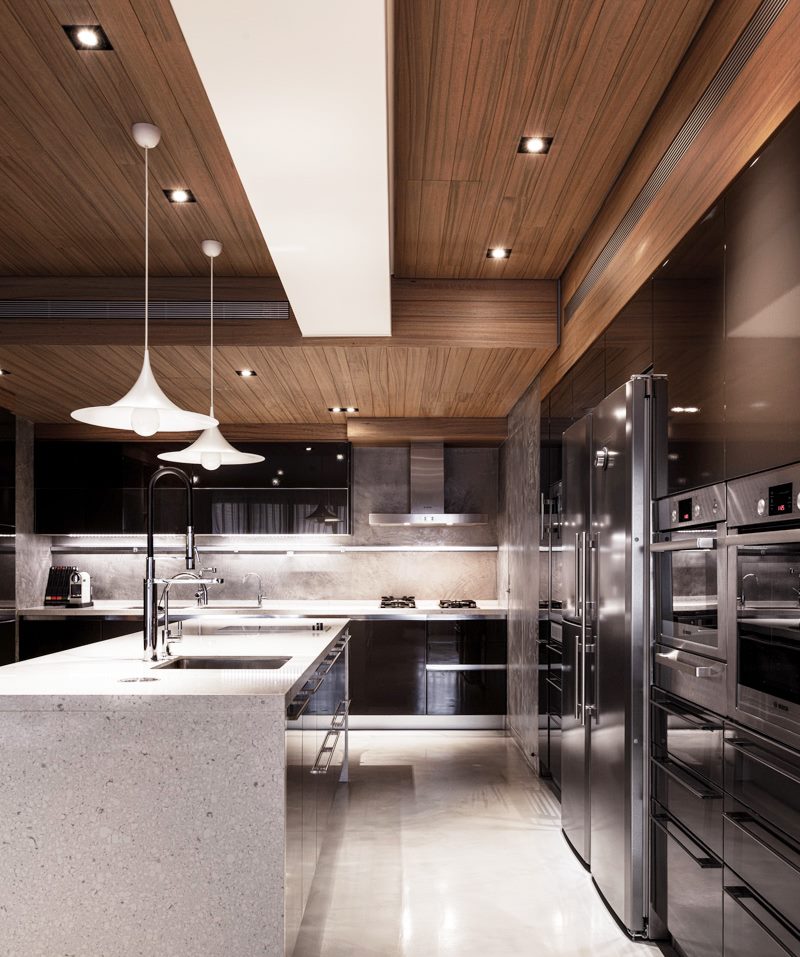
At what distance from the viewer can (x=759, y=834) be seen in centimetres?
183

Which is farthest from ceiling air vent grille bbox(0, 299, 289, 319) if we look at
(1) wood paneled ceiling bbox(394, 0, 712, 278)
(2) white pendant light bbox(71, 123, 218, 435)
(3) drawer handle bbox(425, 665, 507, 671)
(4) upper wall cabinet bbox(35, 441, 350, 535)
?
(3) drawer handle bbox(425, 665, 507, 671)

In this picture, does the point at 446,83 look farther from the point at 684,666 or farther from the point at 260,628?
the point at 260,628

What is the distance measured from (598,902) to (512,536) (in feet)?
9.81

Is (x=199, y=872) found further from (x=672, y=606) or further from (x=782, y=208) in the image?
(x=782, y=208)

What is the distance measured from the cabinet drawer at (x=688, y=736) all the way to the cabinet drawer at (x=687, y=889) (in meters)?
0.20

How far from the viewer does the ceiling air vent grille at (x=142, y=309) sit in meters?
4.05

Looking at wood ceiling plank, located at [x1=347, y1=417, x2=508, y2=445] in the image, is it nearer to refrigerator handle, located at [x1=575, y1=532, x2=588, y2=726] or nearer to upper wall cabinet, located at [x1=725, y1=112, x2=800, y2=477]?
refrigerator handle, located at [x1=575, y1=532, x2=588, y2=726]

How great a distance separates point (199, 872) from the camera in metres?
2.12

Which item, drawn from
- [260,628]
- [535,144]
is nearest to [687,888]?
[535,144]

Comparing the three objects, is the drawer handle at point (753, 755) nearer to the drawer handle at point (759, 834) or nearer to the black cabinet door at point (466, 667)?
the drawer handle at point (759, 834)

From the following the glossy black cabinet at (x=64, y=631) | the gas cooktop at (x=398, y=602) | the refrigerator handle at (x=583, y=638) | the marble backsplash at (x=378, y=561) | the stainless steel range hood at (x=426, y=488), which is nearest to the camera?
the refrigerator handle at (x=583, y=638)

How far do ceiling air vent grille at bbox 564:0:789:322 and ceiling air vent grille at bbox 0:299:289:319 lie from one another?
170 centimetres

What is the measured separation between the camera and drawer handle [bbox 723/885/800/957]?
1672 millimetres

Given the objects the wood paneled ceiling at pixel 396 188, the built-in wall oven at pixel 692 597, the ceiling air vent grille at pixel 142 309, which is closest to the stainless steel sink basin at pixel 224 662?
the built-in wall oven at pixel 692 597
